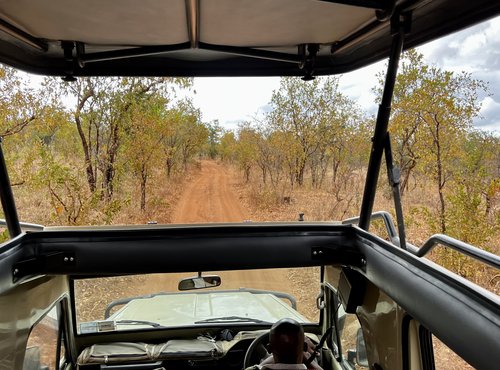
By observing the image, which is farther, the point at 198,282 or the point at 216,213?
the point at 216,213

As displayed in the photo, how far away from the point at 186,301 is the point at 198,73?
1959 mm

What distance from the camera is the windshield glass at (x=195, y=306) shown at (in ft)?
11.0

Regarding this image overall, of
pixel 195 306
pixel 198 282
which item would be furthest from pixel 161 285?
pixel 198 282

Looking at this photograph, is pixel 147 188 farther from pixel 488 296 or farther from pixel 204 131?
pixel 488 296

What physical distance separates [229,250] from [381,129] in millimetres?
1105

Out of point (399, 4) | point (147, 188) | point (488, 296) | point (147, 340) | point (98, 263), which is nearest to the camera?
point (488, 296)

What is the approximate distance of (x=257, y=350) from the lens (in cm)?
314

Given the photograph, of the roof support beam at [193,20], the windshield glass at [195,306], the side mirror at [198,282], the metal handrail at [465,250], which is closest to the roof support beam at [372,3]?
the roof support beam at [193,20]

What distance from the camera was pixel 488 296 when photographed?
1.34m

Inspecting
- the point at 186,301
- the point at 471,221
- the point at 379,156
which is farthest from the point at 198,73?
the point at 471,221

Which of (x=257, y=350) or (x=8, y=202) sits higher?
(x=8, y=202)

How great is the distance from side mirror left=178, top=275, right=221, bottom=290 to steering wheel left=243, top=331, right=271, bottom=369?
22.2 inches

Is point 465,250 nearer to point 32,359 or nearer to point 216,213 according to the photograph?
point 32,359

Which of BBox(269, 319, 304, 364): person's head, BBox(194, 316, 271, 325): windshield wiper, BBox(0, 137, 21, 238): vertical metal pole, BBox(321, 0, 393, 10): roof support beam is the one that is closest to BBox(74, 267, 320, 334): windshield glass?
BBox(194, 316, 271, 325): windshield wiper
